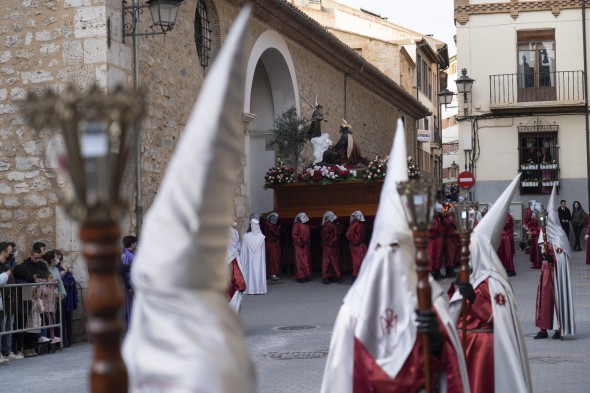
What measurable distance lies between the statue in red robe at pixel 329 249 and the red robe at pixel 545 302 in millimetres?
8071

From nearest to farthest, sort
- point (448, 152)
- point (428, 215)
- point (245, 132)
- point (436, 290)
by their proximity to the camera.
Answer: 1. point (428, 215)
2. point (436, 290)
3. point (245, 132)
4. point (448, 152)

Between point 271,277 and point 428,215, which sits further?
point 271,277

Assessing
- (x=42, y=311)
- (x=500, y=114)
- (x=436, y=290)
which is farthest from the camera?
(x=500, y=114)

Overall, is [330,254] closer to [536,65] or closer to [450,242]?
[450,242]

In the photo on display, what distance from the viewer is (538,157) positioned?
108ft

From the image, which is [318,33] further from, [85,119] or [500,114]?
[85,119]

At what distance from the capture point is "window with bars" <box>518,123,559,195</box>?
32469 millimetres

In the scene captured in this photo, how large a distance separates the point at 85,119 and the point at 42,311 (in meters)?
10.7

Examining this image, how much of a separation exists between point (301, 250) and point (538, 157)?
14.4 metres

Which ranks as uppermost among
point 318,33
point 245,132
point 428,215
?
point 318,33

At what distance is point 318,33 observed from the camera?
25797 mm

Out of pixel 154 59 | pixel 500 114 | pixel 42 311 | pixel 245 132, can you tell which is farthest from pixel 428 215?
pixel 500 114

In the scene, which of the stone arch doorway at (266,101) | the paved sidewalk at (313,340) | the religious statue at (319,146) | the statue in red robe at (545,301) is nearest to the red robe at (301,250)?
the paved sidewalk at (313,340)

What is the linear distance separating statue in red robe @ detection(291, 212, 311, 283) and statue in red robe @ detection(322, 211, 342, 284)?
37 cm
